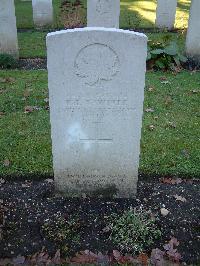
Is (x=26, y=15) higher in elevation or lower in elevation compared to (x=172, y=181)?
higher

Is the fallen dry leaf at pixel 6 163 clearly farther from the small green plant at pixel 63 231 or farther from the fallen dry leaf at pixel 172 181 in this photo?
the fallen dry leaf at pixel 172 181

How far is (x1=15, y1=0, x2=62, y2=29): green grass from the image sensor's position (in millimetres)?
13097

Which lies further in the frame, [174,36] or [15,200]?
[174,36]

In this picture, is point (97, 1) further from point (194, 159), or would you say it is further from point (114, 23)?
point (194, 159)

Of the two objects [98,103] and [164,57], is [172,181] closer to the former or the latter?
[98,103]

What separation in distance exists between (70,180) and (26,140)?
1594 mm

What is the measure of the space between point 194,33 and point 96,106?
20.9 ft

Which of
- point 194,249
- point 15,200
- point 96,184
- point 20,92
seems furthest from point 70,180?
point 20,92

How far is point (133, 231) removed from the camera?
3.67 metres

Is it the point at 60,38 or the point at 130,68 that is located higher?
the point at 60,38

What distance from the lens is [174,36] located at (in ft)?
39.7

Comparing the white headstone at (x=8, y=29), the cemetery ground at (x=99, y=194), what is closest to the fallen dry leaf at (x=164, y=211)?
the cemetery ground at (x=99, y=194)

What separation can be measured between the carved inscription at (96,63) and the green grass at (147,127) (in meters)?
1.65

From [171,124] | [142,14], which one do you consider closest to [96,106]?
[171,124]
